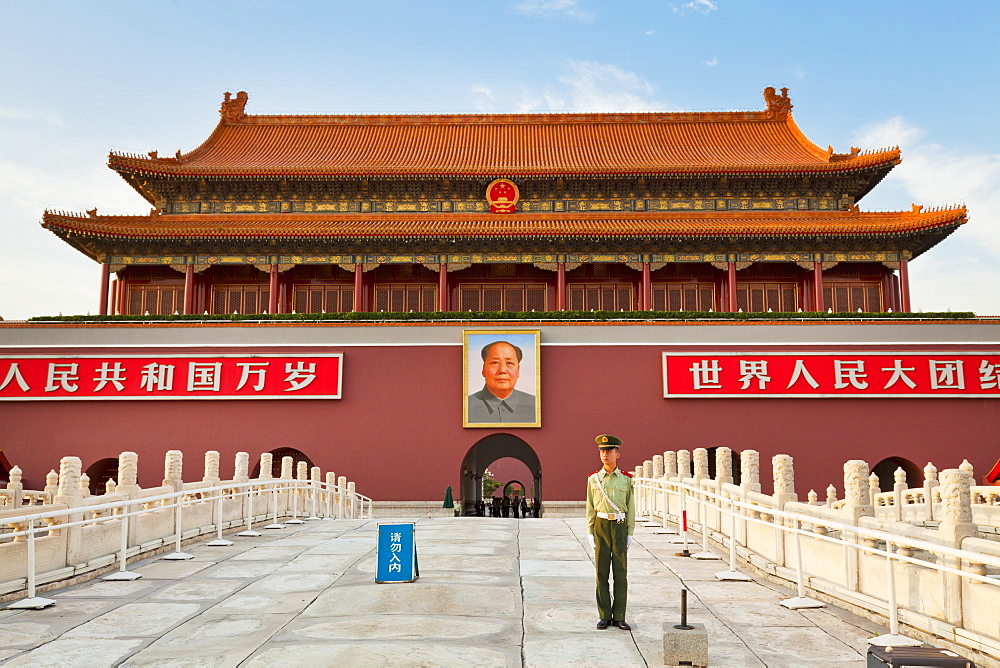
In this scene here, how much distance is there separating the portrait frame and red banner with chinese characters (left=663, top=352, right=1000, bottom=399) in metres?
3.29

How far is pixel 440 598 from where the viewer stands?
26.1ft

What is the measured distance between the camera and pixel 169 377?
2231cm

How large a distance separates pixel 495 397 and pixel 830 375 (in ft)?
27.6

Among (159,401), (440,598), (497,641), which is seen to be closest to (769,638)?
(497,641)

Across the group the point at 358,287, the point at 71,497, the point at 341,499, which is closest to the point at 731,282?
the point at 358,287

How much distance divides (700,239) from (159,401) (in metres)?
15.2

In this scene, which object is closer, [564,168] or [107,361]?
[107,361]

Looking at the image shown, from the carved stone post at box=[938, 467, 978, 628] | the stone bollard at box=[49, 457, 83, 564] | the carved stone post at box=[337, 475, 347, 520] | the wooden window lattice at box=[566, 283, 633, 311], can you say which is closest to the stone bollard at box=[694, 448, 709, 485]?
the carved stone post at box=[938, 467, 978, 628]

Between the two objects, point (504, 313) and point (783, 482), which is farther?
point (504, 313)

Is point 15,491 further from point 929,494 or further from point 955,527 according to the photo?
point 929,494

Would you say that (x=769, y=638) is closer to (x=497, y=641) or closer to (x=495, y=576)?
(x=497, y=641)

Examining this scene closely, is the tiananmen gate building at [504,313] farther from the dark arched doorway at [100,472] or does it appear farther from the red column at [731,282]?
the dark arched doorway at [100,472]

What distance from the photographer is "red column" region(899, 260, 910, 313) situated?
24594 millimetres

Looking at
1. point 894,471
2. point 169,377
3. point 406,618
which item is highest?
point 169,377
